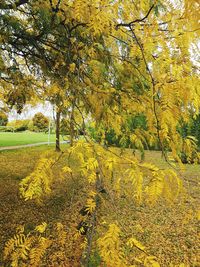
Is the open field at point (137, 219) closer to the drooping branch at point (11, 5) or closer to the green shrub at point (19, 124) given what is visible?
the drooping branch at point (11, 5)

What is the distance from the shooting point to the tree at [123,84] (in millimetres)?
1430

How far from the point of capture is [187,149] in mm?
1953

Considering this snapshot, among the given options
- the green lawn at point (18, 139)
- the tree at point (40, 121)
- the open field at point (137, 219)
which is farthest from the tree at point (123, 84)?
the tree at point (40, 121)

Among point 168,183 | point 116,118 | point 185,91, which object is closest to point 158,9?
point 116,118

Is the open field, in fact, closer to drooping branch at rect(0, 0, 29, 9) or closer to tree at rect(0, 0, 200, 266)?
tree at rect(0, 0, 200, 266)

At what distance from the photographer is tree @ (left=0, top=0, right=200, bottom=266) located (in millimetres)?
1430

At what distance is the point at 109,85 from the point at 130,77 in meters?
0.22

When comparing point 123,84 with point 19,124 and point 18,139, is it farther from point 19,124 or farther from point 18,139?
point 18,139

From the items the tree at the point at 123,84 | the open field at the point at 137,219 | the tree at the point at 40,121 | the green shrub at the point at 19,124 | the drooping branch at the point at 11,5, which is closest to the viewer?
the tree at the point at 123,84

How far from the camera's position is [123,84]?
9.07 feet

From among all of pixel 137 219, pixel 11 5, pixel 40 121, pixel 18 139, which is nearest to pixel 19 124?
pixel 18 139

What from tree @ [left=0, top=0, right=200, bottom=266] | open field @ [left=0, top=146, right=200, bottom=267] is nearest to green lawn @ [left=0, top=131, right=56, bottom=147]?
open field @ [left=0, top=146, right=200, bottom=267]

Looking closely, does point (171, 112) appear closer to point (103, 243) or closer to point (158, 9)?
point (103, 243)

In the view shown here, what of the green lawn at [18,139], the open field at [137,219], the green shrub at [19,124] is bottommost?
the open field at [137,219]
